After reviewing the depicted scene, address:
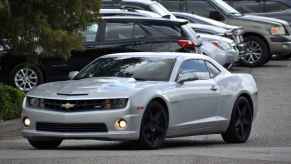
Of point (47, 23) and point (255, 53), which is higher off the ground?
point (47, 23)

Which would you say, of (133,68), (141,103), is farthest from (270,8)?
(141,103)

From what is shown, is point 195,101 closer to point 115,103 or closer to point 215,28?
point 115,103

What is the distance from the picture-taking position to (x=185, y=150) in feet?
44.9

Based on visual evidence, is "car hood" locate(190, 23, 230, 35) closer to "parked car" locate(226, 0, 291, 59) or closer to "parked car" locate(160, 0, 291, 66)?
"parked car" locate(160, 0, 291, 66)

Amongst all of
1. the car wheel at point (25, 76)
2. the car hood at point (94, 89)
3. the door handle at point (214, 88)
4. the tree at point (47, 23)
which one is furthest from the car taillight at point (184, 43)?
the car hood at point (94, 89)

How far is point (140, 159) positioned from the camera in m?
11.7

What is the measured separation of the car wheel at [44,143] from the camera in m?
13.8

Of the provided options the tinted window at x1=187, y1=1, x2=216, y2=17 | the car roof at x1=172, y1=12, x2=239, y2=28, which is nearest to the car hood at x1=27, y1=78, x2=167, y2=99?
the car roof at x1=172, y1=12, x2=239, y2=28

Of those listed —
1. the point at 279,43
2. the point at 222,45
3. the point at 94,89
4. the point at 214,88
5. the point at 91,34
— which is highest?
the point at 94,89

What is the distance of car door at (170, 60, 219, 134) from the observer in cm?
1401

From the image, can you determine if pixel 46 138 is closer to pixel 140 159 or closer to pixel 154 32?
Answer: pixel 140 159

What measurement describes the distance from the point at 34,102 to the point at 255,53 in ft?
56.6

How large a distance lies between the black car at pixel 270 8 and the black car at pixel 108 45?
41.0 ft

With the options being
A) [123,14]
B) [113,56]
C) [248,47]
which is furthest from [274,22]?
[113,56]
